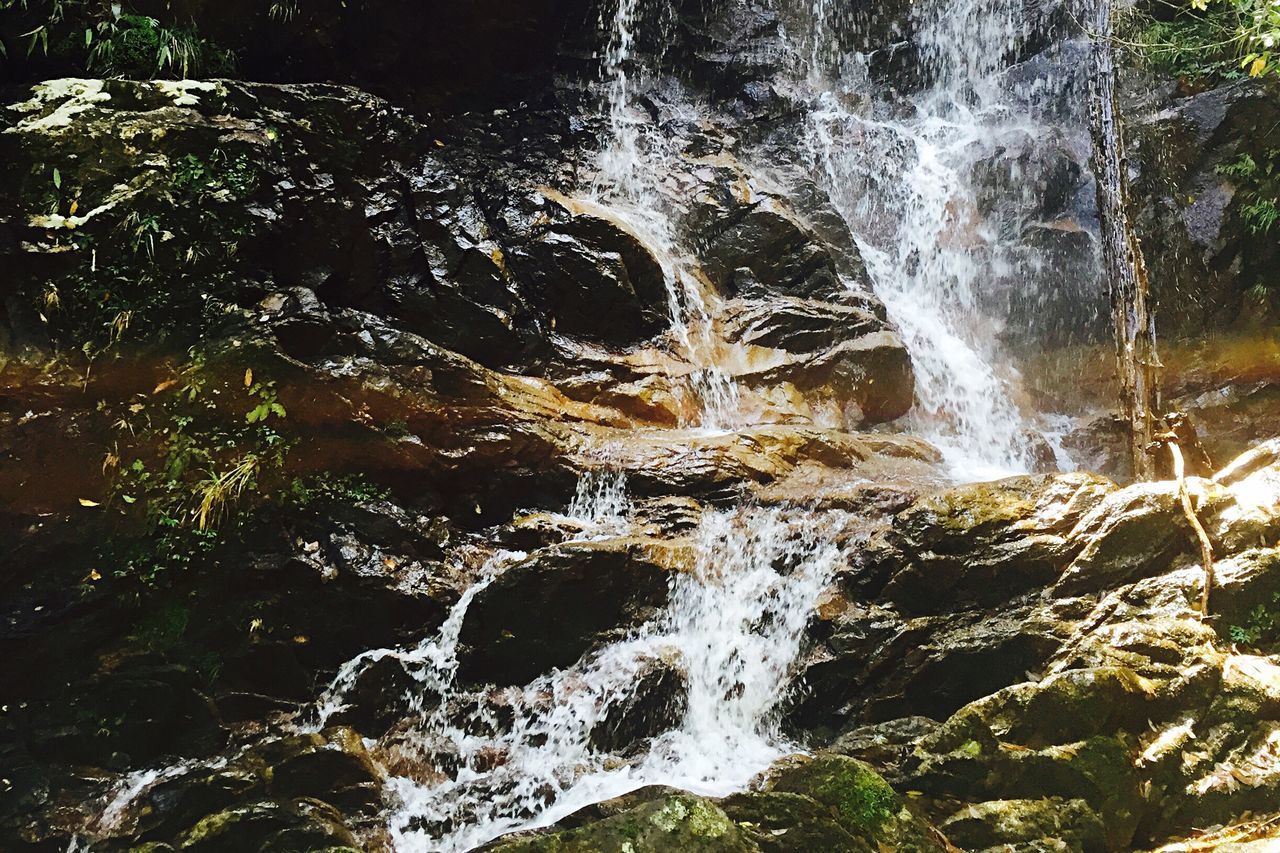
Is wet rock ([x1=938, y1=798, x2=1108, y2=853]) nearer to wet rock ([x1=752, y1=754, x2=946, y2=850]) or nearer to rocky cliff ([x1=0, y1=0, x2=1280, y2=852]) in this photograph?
rocky cliff ([x1=0, y1=0, x2=1280, y2=852])

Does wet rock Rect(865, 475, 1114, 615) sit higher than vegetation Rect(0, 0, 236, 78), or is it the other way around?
vegetation Rect(0, 0, 236, 78)

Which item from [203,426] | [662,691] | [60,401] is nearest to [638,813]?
[662,691]

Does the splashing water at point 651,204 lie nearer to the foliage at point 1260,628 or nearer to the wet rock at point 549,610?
the wet rock at point 549,610

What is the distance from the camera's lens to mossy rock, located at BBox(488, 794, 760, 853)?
162 inches

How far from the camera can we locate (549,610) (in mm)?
6613

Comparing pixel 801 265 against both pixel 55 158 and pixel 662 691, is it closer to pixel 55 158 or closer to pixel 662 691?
pixel 662 691

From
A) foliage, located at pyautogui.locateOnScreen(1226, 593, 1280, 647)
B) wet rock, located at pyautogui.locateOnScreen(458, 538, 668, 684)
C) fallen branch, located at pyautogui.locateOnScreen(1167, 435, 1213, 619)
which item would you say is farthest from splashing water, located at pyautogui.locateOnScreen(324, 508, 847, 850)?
foliage, located at pyautogui.locateOnScreen(1226, 593, 1280, 647)

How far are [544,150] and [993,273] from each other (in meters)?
7.77

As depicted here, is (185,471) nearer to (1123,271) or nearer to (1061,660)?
(1061,660)

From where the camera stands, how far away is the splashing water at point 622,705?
5.65 m

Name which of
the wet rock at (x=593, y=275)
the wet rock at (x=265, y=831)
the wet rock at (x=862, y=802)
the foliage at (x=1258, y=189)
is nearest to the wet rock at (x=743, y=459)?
the wet rock at (x=593, y=275)

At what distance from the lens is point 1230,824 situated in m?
4.39

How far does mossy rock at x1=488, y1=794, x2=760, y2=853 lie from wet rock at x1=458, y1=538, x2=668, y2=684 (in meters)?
2.19

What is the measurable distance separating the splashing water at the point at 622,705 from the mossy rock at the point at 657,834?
121 centimetres
